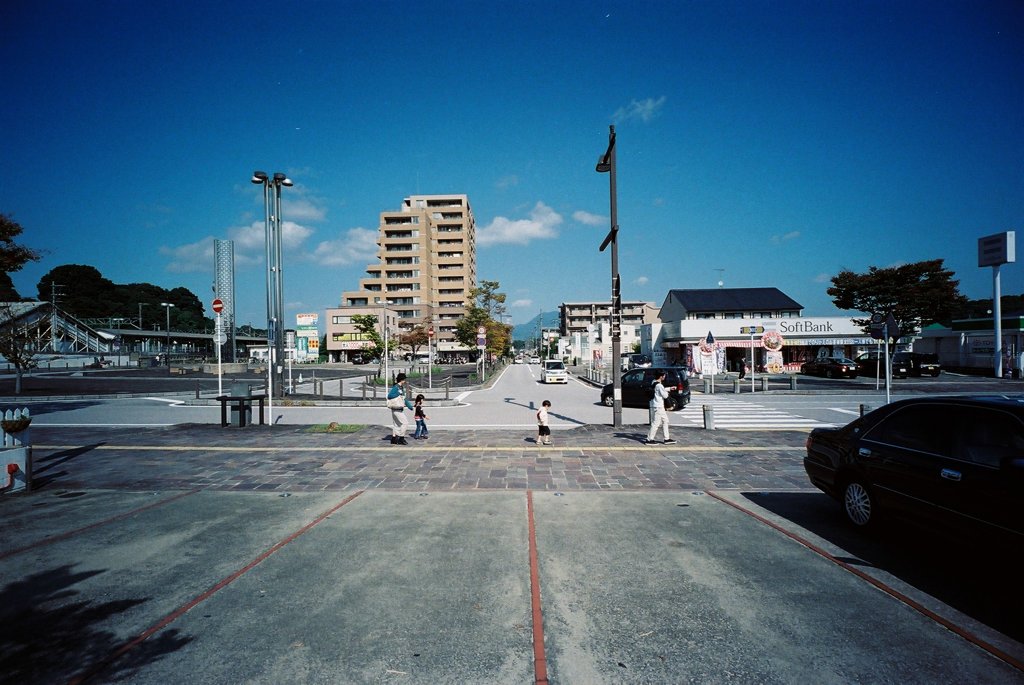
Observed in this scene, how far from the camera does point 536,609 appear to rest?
13.0 ft

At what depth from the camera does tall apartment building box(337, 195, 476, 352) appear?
8956cm

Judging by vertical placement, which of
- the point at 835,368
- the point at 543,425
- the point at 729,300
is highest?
the point at 729,300

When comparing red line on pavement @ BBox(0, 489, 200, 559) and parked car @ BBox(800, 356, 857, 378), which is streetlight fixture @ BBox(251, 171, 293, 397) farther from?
parked car @ BBox(800, 356, 857, 378)

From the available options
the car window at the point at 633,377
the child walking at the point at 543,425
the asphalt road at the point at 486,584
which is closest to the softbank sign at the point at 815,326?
the car window at the point at 633,377

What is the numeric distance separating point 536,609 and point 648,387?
16.0m

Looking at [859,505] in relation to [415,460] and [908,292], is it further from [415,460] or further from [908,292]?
[908,292]

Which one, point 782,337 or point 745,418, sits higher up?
point 782,337

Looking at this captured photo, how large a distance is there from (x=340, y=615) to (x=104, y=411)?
2039cm

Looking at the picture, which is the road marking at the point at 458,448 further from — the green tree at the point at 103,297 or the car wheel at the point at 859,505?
the green tree at the point at 103,297

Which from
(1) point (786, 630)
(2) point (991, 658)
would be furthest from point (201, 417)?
(2) point (991, 658)

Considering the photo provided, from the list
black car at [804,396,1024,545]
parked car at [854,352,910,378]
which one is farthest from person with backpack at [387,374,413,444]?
parked car at [854,352,910,378]

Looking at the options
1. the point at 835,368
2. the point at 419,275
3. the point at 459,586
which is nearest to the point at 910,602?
the point at 459,586

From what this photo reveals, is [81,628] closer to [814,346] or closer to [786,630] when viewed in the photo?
[786,630]

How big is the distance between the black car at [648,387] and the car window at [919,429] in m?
12.9
